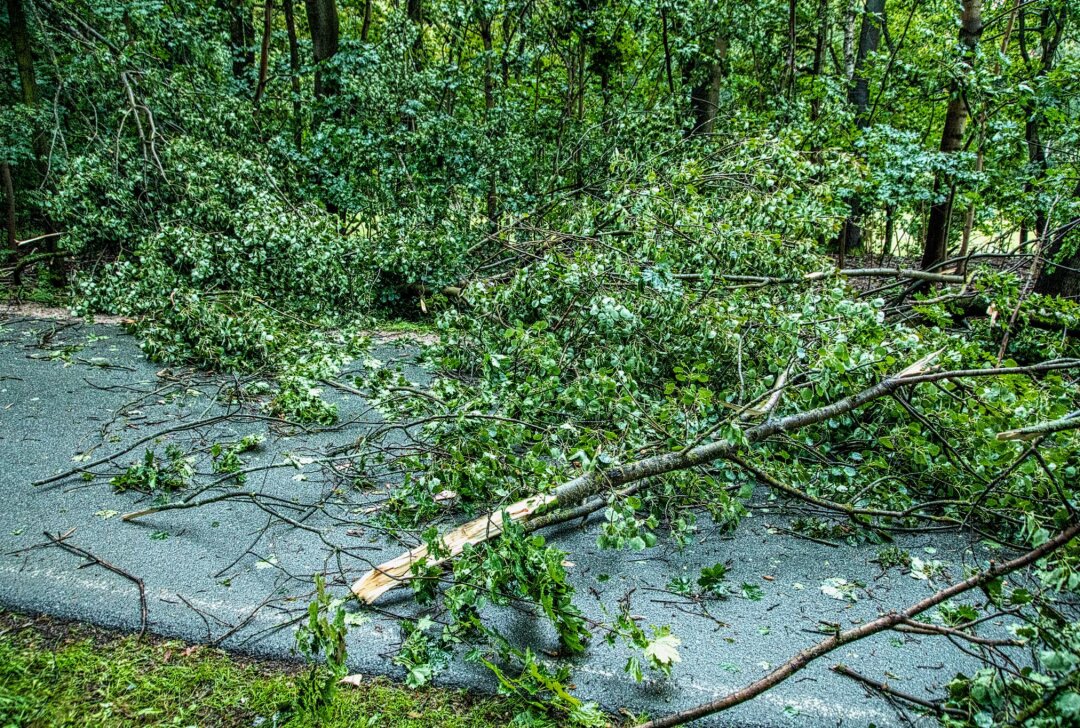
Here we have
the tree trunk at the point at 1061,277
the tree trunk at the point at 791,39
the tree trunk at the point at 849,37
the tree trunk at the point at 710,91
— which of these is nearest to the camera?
the tree trunk at the point at 1061,277

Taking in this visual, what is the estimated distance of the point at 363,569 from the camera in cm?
290

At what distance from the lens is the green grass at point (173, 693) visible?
2.05m

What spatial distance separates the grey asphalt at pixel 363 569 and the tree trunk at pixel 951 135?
4.60 metres

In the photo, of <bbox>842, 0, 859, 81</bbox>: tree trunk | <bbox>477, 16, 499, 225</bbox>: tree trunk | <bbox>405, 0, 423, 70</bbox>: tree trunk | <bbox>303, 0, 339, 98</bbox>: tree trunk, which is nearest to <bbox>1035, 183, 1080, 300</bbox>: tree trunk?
<bbox>842, 0, 859, 81</bbox>: tree trunk

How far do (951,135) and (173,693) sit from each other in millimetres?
7942

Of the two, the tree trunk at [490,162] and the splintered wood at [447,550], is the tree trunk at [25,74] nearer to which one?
the tree trunk at [490,162]

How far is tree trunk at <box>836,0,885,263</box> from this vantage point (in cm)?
825

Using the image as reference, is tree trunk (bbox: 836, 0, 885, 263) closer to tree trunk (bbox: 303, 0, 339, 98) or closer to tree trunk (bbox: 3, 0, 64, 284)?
tree trunk (bbox: 303, 0, 339, 98)

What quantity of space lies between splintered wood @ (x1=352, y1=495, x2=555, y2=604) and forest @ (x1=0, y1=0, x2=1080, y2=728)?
0.02 meters

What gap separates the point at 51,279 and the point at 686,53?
9150 mm

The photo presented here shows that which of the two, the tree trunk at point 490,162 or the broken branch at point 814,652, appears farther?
the tree trunk at point 490,162

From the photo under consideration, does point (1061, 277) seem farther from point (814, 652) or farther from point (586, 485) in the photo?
point (814, 652)

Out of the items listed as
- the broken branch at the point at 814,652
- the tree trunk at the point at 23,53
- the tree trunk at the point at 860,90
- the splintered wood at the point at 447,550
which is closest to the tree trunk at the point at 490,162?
the tree trunk at the point at 860,90

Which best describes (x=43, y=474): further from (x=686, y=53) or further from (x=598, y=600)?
(x=686, y=53)
